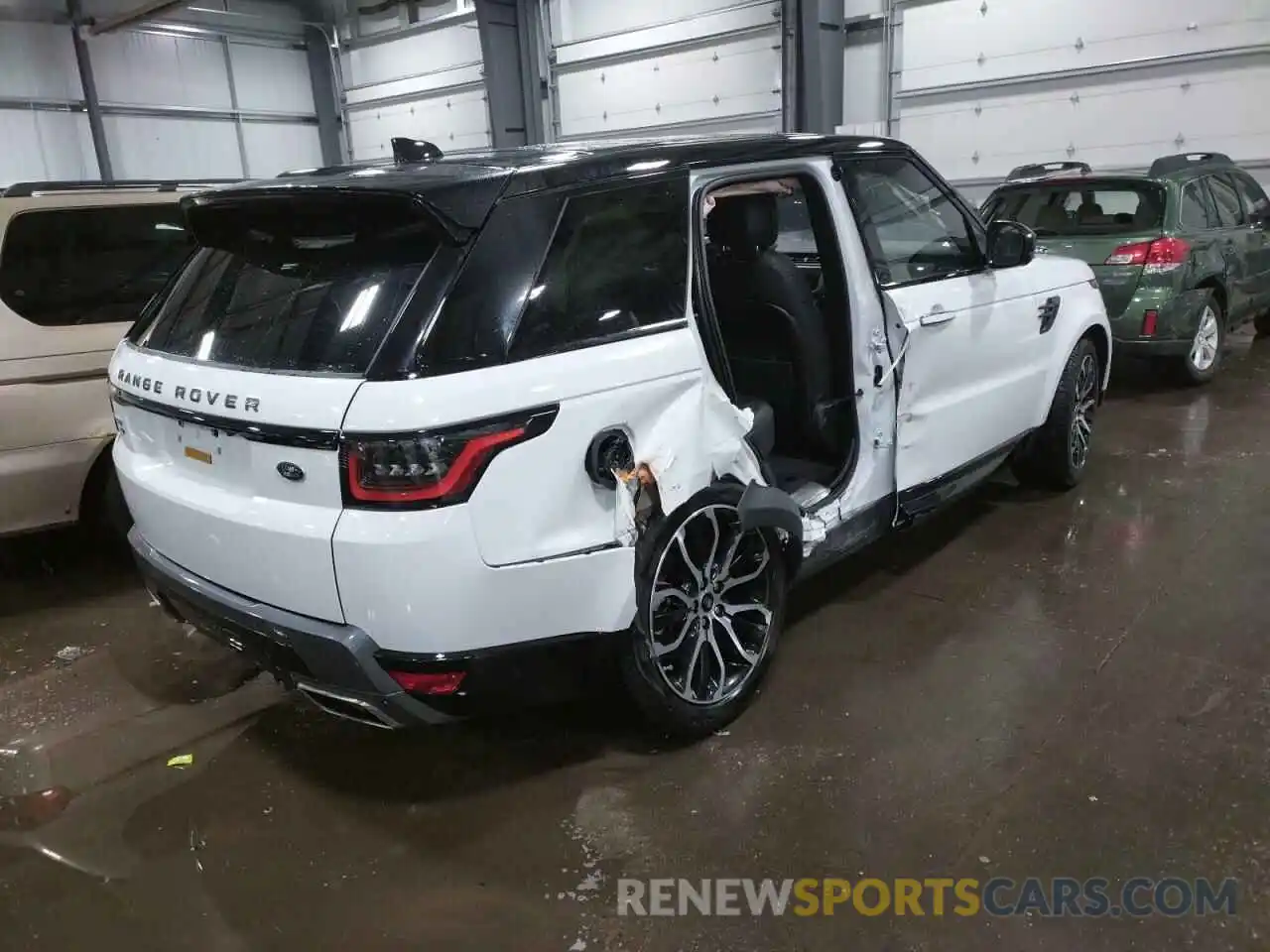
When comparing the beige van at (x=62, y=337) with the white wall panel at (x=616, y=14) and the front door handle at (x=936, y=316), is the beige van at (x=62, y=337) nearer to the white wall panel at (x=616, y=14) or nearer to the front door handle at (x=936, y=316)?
the front door handle at (x=936, y=316)

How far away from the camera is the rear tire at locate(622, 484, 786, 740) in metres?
2.55

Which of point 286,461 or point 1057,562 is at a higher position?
point 286,461

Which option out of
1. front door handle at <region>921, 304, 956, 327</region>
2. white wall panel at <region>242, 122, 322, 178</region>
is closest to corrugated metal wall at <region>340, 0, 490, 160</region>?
white wall panel at <region>242, 122, 322, 178</region>

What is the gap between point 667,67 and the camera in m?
11.9

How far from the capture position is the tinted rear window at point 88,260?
3760mm

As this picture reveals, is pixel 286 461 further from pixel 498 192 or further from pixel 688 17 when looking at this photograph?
pixel 688 17

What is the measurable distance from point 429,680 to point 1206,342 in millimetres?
6724

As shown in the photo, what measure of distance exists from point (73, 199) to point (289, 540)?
2.71m

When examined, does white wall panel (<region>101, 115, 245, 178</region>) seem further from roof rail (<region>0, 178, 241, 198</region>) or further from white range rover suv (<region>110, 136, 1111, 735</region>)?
white range rover suv (<region>110, 136, 1111, 735</region>)

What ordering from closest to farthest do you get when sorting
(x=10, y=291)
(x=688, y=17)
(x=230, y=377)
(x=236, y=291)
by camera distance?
(x=230, y=377)
(x=236, y=291)
(x=10, y=291)
(x=688, y=17)

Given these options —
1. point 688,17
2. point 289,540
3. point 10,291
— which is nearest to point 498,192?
point 289,540

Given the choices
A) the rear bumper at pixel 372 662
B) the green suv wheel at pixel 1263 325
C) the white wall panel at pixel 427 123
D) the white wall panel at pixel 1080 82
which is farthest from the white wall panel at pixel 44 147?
the green suv wheel at pixel 1263 325

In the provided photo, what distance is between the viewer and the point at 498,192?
2.25 m

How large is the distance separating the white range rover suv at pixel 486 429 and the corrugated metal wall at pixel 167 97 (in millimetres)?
13192
